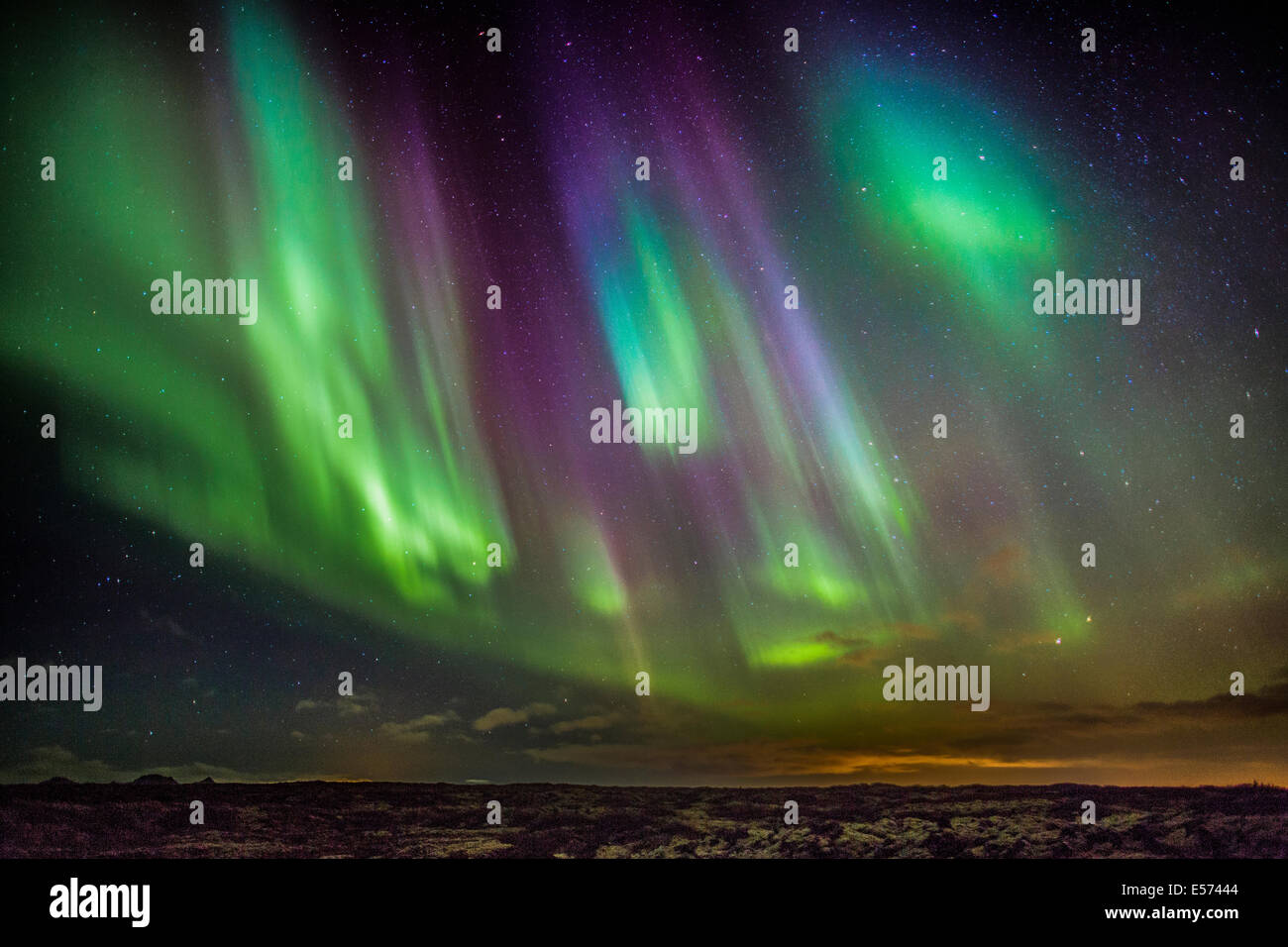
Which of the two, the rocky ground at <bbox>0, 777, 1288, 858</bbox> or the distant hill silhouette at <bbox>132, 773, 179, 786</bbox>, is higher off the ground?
the distant hill silhouette at <bbox>132, 773, 179, 786</bbox>

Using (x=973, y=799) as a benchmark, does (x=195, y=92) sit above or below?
above

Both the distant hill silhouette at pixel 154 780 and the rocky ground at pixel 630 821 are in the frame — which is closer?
the rocky ground at pixel 630 821

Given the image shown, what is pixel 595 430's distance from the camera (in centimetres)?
1336

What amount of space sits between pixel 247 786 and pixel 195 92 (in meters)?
8.56

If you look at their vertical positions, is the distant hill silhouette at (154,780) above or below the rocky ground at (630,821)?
above

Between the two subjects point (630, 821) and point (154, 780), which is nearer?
point (630, 821)

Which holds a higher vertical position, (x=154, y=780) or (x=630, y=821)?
(x=154, y=780)

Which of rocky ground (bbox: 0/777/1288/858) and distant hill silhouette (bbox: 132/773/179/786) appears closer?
rocky ground (bbox: 0/777/1288/858)

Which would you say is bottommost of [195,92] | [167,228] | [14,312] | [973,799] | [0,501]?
[973,799]
